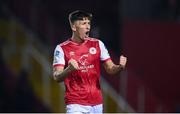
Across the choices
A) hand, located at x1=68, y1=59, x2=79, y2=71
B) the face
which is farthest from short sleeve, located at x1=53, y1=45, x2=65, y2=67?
hand, located at x1=68, y1=59, x2=79, y2=71

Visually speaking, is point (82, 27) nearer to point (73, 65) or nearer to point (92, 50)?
point (92, 50)

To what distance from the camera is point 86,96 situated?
7.29 meters

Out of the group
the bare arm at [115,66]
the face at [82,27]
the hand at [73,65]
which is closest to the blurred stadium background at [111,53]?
the bare arm at [115,66]

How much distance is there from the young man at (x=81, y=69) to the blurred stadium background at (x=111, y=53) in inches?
202

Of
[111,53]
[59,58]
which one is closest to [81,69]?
[59,58]

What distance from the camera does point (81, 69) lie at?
7.24 m

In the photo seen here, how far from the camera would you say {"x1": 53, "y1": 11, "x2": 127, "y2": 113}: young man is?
725cm

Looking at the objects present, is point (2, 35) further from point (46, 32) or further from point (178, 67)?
point (178, 67)

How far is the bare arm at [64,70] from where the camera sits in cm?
682

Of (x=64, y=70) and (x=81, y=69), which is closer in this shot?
(x=64, y=70)

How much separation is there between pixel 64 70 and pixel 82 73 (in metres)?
0.29

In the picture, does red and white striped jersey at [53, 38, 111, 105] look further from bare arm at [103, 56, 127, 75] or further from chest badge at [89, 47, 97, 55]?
bare arm at [103, 56, 127, 75]

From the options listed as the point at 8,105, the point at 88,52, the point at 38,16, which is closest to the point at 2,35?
the point at 38,16

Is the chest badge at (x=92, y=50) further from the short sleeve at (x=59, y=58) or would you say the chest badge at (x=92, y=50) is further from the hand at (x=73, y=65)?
the hand at (x=73, y=65)
